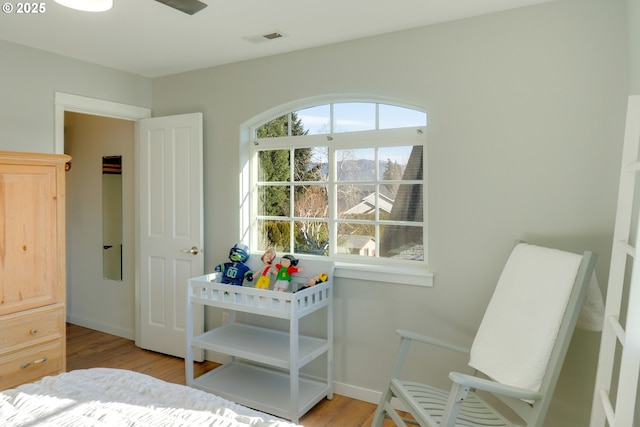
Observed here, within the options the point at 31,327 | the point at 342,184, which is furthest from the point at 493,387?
the point at 31,327

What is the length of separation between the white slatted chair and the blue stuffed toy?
4.45ft

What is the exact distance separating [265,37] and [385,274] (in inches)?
67.8

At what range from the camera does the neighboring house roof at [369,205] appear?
2.93m

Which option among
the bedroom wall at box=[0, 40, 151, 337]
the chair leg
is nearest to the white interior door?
the bedroom wall at box=[0, 40, 151, 337]

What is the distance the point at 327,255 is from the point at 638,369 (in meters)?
2.02

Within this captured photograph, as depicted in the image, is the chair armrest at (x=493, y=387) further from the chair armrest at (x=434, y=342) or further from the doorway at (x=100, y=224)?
the doorway at (x=100, y=224)

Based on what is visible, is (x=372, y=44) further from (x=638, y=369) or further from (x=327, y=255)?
(x=638, y=369)

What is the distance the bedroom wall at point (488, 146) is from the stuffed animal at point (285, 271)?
343 millimetres

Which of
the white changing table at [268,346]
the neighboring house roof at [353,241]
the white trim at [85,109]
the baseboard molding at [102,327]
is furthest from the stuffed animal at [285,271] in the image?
the baseboard molding at [102,327]

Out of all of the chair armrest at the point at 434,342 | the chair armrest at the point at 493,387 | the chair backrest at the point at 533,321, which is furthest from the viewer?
the chair armrest at the point at 434,342

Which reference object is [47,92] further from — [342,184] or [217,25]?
[342,184]

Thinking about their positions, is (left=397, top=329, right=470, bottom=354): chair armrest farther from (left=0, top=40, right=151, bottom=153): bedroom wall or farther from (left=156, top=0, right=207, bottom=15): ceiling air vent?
(left=0, top=40, right=151, bottom=153): bedroom wall

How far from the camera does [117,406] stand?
1441 mm

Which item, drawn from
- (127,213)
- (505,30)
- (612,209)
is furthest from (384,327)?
(127,213)
